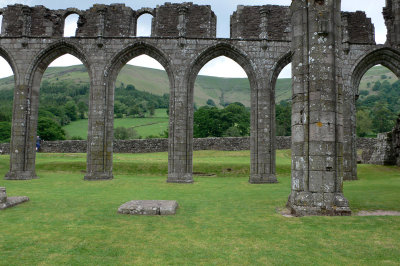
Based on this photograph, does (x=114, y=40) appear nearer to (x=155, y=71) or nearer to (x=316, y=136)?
(x=316, y=136)

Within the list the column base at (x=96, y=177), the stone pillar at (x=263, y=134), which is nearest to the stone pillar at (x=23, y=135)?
the column base at (x=96, y=177)

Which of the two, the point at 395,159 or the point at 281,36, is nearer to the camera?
the point at 281,36

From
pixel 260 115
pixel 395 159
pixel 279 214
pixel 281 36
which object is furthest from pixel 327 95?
pixel 395 159

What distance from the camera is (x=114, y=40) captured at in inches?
539

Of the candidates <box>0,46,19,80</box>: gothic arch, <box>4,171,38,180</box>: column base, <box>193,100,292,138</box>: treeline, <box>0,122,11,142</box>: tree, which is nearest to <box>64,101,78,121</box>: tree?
<box>0,122,11,142</box>: tree

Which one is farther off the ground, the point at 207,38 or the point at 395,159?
the point at 207,38

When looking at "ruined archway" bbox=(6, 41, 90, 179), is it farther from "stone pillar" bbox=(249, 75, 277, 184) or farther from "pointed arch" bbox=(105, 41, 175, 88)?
"stone pillar" bbox=(249, 75, 277, 184)

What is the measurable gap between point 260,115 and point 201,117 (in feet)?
104

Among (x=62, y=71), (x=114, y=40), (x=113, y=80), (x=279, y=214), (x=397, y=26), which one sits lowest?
(x=279, y=214)

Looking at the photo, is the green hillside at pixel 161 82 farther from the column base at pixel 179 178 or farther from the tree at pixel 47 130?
the column base at pixel 179 178

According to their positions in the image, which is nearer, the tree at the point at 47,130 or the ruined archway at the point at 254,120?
the ruined archway at the point at 254,120

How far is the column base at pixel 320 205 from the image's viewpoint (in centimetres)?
568

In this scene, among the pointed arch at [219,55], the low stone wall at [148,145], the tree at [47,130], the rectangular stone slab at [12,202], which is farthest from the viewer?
the tree at [47,130]

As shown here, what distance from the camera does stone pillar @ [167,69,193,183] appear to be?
1278cm
